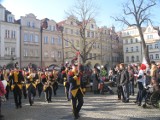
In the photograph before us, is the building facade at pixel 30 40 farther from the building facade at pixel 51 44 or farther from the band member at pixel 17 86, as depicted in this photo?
the band member at pixel 17 86

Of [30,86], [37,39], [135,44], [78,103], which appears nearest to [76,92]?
[78,103]

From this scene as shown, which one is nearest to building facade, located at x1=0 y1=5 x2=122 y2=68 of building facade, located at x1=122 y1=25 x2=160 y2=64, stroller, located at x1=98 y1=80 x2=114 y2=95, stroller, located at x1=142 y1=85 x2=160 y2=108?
building facade, located at x1=122 y1=25 x2=160 y2=64

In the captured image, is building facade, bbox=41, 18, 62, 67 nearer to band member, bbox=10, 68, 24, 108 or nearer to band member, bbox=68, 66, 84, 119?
band member, bbox=10, 68, 24, 108

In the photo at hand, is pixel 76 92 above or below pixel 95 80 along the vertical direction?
below

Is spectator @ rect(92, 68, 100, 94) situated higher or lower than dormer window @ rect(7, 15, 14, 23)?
lower

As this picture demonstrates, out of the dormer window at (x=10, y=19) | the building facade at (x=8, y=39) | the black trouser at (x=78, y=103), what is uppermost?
the dormer window at (x=10, y=19)

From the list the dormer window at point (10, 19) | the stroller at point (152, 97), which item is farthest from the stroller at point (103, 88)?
the dormer window at point (10, 19)

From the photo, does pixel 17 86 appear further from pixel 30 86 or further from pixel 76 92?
pixel 76 92

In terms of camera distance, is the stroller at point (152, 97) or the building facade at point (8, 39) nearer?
the stroller at point (152, 97)

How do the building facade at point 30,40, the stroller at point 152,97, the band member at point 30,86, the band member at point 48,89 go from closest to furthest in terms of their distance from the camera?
the stroller at point 152,97, the band member at point 30,86, the band member at point 48,89, the building facade at point 30,40

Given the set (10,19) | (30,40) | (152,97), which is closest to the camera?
(152,97)

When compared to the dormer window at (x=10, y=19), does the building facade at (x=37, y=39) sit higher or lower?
lower

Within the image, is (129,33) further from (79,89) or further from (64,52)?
(79,89)

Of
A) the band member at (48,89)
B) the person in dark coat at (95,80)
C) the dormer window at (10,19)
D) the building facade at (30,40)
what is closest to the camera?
the band member at (48,89)
